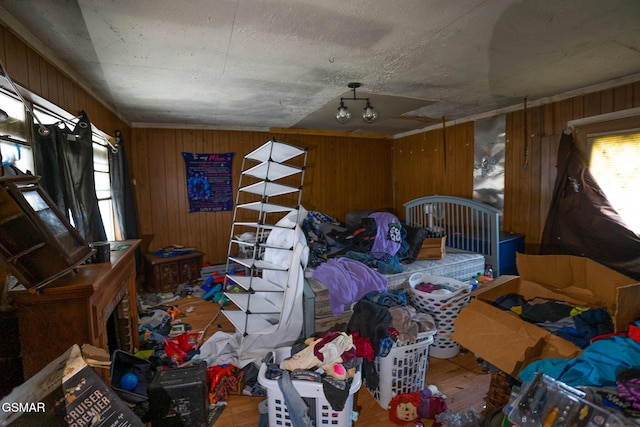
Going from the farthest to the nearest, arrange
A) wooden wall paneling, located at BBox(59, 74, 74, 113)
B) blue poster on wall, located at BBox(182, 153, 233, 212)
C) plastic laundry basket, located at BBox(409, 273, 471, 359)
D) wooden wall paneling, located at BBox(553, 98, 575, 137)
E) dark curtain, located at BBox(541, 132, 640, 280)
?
blue poster on wall, located at BBox(182, 153, 233, 212), wooden wall paneling, located at BBox(553, 98, 575, 137), dark curtain, located at BBox(541, 132, 640, 280), plastic laundry basket, located at BBox(409, 273, 471, 359), wooden wall paneling, located at BBox(59, 74, 74, 113)

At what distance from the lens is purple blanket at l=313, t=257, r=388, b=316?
2.32 meters

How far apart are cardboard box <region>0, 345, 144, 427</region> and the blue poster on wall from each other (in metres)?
3.43

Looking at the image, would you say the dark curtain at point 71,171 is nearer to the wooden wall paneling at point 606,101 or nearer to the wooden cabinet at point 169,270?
the wooden cabinet at point 169,270

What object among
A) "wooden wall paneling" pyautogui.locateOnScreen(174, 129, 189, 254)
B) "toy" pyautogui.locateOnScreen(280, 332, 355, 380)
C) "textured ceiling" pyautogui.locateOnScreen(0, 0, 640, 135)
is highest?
"textured ceiling" pyautogui.locateOnScreen(0, 0, 640, 135)

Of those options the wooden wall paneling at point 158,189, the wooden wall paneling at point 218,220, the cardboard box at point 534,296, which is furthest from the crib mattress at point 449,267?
the wooden wall paneling at point 158,189

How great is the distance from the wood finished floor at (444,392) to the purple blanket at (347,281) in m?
0.59

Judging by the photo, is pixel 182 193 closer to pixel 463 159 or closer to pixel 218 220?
pixel 218 220

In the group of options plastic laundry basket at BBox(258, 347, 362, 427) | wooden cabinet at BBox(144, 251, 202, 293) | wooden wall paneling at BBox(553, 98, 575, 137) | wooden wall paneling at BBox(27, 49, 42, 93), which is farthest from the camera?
wooden cabinet at BBox(144, 251, 202, 293)

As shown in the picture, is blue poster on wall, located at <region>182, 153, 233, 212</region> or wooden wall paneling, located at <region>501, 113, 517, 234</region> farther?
blue poster on wall, located at <region>182, 153, 233, 212</region>

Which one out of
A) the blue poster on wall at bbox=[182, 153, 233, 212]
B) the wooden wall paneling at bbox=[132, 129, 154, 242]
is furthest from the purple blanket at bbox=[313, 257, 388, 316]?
the wooden wall paneling at bbox=[132, 129, 154, 242]

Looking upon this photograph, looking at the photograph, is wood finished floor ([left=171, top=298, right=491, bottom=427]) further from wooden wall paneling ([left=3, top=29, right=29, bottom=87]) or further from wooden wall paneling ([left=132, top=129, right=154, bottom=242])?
wooden wall paneling ([left=132, top=129, right=154, bottom=242])

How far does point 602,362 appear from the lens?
107 centimetres

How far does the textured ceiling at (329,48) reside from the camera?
4.99ft

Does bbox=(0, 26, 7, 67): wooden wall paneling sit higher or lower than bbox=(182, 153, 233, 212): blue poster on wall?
higher
